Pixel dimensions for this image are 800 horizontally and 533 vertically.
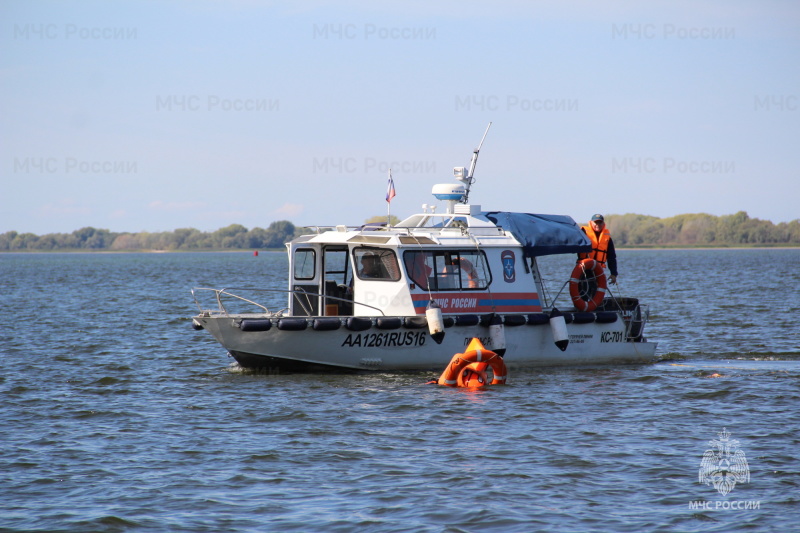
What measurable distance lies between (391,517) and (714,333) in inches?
707

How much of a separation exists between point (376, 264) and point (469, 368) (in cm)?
274

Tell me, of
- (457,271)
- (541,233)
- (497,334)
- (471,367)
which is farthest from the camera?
(541,233)

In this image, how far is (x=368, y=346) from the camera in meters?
15.9

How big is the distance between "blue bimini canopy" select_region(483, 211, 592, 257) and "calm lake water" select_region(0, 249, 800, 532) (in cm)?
237

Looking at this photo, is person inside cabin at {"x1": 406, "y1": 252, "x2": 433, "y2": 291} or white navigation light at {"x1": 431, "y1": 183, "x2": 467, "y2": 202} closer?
person inside cabin at {"x1": 406, "y1": 252, "x2": 433, "y2": 291}

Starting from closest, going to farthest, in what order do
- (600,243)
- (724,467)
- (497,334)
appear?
1. (724,467)
2. (497,334)
3. (600,243)

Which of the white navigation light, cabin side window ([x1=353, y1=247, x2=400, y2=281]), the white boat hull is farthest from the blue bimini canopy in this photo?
cabin side window ([x1=353, y1=247, x2=400, y2=281])

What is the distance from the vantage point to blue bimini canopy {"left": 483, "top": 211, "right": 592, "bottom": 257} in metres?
17.2

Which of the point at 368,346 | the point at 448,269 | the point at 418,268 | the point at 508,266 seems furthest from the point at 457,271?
the point at 368,346

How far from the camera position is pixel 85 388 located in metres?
16.2

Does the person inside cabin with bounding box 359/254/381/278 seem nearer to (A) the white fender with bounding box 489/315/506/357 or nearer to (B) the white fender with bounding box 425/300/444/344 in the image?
(B) the white fender with bounding box 425/300/444/344

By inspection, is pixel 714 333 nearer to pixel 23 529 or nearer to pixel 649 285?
pixel 23 529

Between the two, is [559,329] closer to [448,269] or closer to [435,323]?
[448,269]

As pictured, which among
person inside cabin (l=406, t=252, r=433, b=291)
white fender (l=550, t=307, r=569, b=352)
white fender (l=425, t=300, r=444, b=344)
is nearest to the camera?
white fender (l=425, t=300, r=444, b=344)
